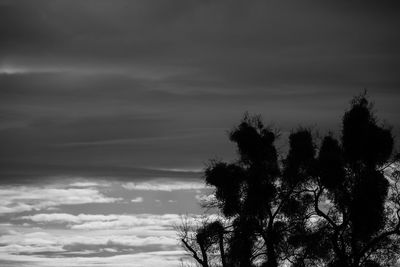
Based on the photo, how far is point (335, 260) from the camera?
47.4 meters

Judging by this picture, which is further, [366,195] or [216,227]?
[216,227]

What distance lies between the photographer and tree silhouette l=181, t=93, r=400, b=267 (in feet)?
154

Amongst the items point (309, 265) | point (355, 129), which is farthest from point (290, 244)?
point (355, 129)

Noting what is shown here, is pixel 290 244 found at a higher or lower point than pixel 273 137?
lower

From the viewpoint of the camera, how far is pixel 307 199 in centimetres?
4947

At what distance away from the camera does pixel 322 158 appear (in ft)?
157

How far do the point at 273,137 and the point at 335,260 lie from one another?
371 inches

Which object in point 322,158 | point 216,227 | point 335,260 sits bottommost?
point 335,260

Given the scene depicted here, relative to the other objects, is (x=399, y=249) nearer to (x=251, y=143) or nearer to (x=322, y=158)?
(x=322, y=158)

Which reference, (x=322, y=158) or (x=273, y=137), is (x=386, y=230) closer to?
(x=322, y=158)

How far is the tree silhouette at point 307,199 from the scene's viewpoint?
4691 centimetres

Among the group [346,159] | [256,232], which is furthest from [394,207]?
[256,232]

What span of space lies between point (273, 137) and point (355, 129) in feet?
18.6

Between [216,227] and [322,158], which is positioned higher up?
[322,158]
